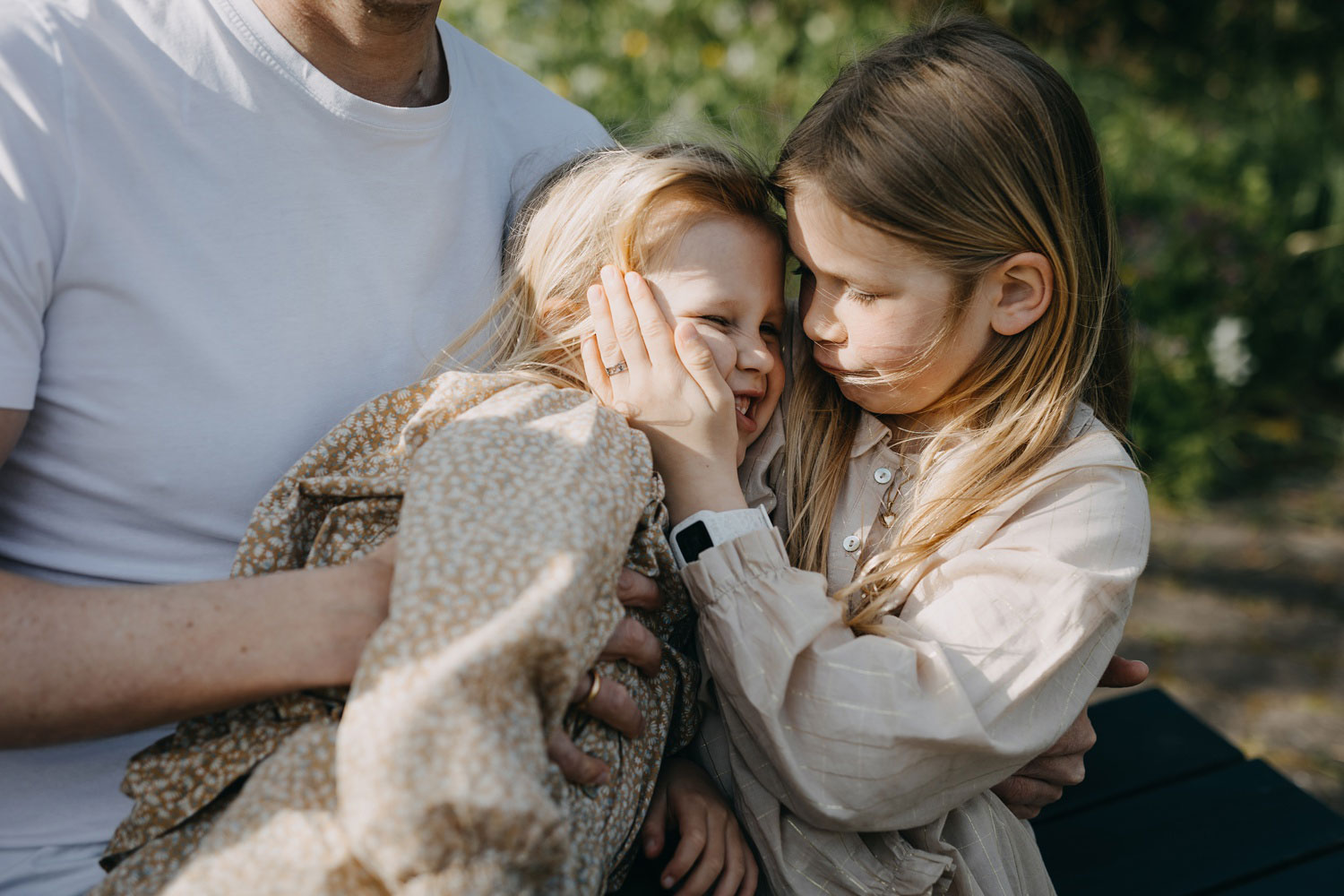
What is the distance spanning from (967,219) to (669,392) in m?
0.56

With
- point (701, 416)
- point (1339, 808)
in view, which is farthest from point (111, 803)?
point (1339, 808)

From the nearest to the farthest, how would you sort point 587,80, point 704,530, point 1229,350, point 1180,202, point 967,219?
1. point 704,530
2. point 967,219
3. point 587,80
4. point 1229,350
5. point 1180,202

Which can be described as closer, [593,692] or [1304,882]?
[593,692]

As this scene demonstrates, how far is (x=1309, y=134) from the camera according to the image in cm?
558

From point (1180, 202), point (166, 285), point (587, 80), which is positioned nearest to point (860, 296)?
point (166, 285)

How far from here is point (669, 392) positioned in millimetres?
1804

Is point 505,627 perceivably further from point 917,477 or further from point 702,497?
point 917,477

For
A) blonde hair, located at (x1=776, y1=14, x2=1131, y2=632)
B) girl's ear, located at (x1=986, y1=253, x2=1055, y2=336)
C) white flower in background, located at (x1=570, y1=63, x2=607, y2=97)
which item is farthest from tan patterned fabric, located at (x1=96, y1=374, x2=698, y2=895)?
white flower in background, located at (x1=570, y1=63, x2=607, y2=97)

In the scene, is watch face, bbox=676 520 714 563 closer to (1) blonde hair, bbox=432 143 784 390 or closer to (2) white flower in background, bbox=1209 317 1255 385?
(1) blonde hair, bbox=432 143 784 390

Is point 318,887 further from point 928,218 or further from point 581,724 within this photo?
point 928,218

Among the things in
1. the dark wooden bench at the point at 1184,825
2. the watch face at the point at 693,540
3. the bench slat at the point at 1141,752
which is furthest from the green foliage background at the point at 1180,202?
the watch face at the point at 693,540

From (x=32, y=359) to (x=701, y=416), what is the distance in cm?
95

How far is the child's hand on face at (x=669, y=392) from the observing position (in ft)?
5.81

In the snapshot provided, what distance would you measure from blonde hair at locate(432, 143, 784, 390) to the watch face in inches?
14.4
